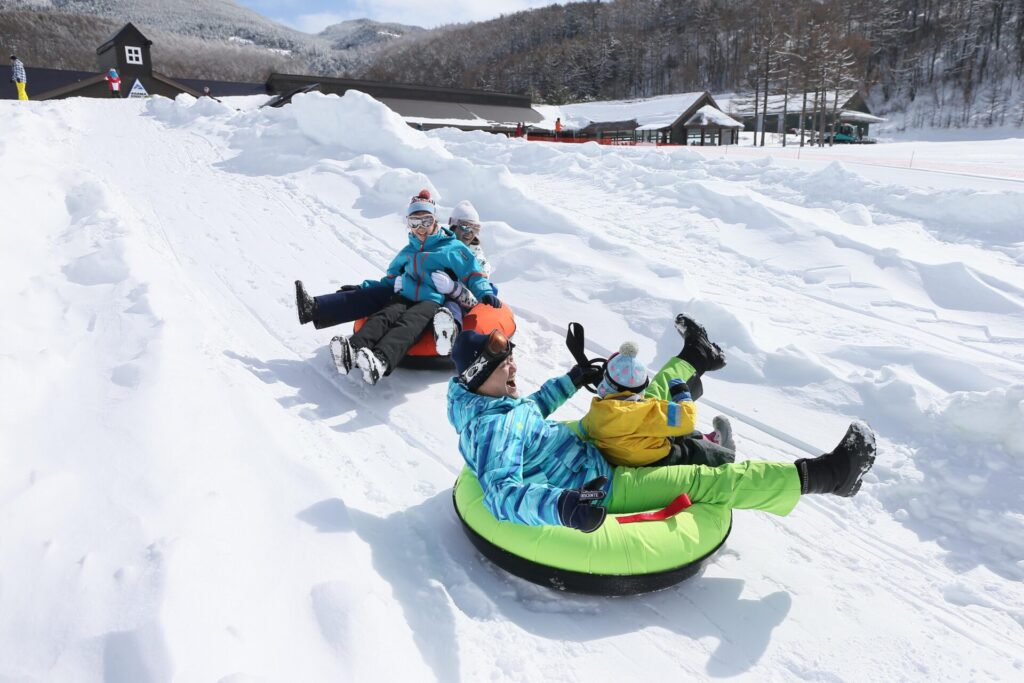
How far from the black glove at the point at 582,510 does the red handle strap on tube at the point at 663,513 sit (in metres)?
0.44

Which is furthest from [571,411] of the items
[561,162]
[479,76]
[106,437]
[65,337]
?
[479,76]

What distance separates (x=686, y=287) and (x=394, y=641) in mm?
4582

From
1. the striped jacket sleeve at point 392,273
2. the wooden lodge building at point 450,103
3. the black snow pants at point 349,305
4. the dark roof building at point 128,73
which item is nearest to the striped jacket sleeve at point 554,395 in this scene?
the black snow pants at point 349,305

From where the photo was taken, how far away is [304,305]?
15.0 ft

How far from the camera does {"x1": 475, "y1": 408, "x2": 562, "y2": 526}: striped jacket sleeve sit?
7.55 feet

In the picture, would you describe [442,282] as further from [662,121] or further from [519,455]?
[662,121]

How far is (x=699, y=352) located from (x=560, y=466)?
120cm

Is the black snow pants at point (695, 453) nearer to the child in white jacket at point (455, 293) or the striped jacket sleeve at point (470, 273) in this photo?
the child in white jacket at point (455, 293)

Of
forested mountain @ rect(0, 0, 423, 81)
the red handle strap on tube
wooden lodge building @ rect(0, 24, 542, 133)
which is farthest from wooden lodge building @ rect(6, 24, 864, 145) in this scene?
forested mountain @ rect(0, 0, 423, 81)

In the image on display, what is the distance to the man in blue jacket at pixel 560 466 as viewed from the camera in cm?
251

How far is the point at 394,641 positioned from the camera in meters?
2.22

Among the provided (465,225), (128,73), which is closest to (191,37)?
(128,73)

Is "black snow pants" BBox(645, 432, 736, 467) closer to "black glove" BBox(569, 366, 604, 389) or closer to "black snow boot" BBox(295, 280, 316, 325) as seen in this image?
"black glove" BBox(569, 366, 604, 389)

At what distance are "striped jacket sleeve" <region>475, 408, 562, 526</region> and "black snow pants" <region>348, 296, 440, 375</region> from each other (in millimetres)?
1703
